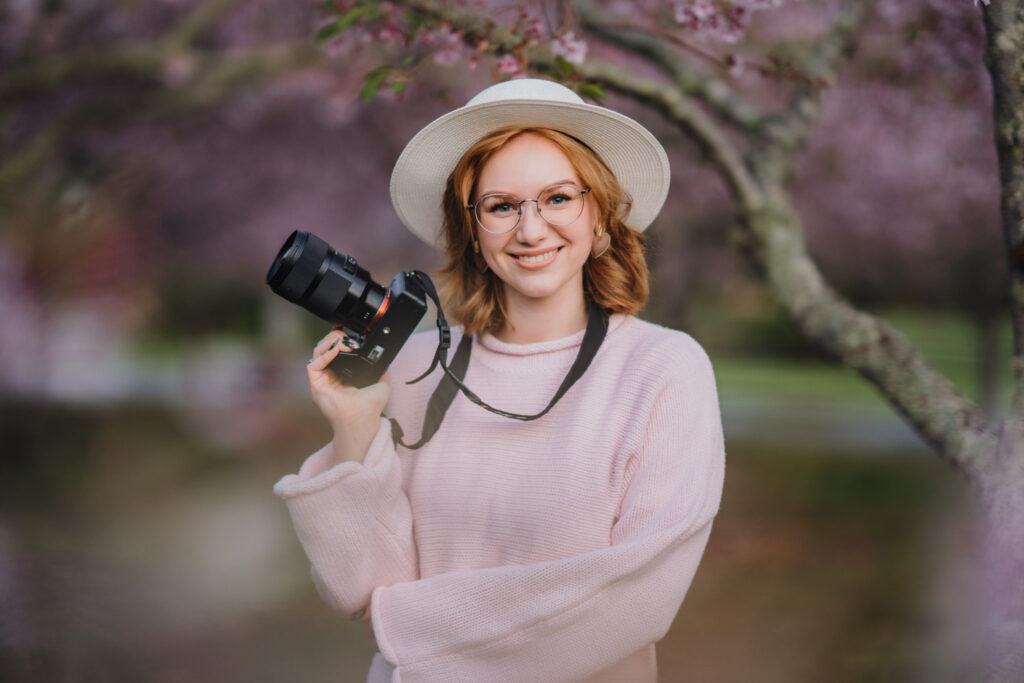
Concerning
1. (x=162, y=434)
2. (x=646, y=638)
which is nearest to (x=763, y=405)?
(x=162, y=434)

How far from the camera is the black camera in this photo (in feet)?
5.23

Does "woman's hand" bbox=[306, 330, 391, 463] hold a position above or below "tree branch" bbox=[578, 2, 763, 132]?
below

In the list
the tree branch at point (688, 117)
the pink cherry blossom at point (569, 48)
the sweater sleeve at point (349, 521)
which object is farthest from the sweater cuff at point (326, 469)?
the tree branch at point (688, 117)

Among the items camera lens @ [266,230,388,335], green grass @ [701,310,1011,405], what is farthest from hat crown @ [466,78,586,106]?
green grass @ [701,310,1011,405]

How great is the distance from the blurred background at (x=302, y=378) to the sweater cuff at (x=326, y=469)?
714mm

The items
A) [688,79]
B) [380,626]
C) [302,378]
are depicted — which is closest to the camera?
[380,626]

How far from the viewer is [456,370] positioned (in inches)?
71.5

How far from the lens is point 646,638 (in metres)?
1.51

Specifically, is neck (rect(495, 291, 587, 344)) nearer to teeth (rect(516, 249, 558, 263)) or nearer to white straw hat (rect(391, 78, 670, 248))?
teeth (rect(516, 249, 558, 263))

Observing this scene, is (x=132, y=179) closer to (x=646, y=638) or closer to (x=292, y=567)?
(x=292, y=567)

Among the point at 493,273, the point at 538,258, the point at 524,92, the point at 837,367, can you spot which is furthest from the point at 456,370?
the point at 837,367

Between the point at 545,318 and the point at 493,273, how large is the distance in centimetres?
16

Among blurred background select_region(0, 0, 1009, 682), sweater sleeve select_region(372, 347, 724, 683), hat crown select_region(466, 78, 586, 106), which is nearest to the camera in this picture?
sweater sleeve select_region(372, 347, 724, 683)

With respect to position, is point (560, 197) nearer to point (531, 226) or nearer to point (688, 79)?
point (531, 226)
